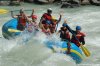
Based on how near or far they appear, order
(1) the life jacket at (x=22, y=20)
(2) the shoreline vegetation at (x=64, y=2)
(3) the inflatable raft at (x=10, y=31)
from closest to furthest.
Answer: (3) the inflatable raft at (x=10, y=31) < (1) the life jacket at (x=22, y=20) < (2) the shoreline vegetation at (x=64, y=2)

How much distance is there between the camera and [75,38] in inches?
437

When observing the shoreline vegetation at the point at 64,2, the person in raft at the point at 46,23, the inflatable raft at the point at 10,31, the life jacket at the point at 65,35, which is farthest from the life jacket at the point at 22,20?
the shoreline vegetation at the point at 64,2

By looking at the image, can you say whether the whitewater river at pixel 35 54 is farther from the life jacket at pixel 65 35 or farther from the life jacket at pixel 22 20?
the life jacket at pixel 22 20

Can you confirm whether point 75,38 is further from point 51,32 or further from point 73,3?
point 73,3

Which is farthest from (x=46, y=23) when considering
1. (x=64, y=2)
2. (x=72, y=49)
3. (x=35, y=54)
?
(x=64, y=2)

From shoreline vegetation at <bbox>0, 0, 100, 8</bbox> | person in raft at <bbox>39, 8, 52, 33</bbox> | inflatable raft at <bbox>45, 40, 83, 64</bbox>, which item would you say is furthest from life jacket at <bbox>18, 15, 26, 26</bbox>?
shoreline vegetation at <bbox>0, 0, 100, 8</bbox>

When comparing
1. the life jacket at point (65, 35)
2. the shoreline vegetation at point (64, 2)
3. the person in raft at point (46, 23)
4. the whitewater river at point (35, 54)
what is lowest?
the shoreline vegetation at point (64, 2)

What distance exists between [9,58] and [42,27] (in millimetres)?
1567

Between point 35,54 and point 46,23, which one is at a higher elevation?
point 46,23

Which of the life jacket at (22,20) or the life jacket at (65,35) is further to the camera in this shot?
the life jacket at (22,20)

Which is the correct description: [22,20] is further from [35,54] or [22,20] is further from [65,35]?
[35,54]

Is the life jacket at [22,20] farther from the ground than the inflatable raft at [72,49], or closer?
farther from the ground

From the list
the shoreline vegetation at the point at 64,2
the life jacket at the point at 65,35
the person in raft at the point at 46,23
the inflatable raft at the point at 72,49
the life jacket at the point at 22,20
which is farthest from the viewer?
the shoreline vegetation at the point at 64,2

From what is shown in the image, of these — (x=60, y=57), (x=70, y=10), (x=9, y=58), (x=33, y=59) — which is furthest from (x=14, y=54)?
(x=70, y=10)
